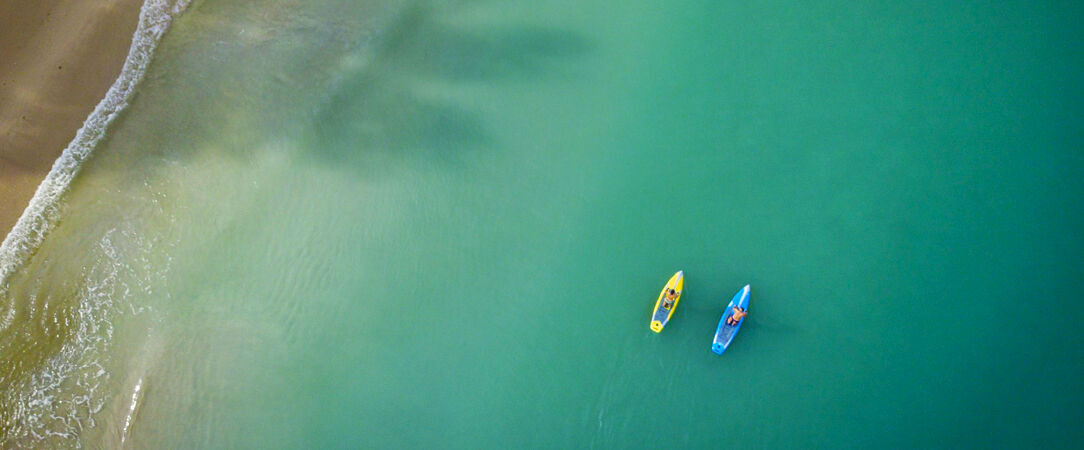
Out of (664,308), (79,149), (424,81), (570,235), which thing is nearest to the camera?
(664,308)

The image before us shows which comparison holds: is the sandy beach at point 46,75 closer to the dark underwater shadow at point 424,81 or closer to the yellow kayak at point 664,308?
the dark underwater shadow at point 424,81

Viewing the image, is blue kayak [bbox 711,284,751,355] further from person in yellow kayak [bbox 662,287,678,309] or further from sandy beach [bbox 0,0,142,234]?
sandy beach [bbox 0,0,142,234]

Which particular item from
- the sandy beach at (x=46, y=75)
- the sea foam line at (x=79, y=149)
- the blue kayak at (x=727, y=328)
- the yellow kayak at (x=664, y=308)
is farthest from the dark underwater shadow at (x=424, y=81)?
the blue kayak at (x=727, y=328)

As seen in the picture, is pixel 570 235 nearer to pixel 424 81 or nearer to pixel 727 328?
pixel 727 328

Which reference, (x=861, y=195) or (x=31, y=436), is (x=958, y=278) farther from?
(x=31, y=436)

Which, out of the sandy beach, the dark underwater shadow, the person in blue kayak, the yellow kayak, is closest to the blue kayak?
the person in blue kayak

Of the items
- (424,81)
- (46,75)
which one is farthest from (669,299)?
(46,75)
